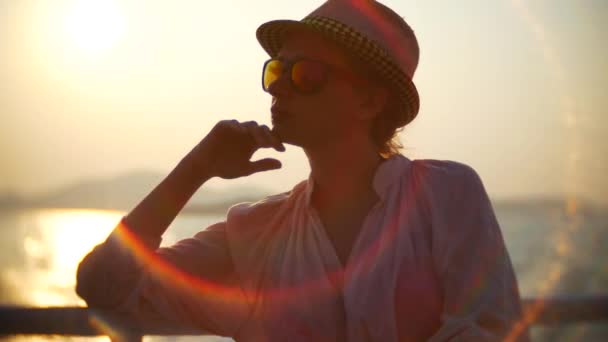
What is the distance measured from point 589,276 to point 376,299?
870 inches

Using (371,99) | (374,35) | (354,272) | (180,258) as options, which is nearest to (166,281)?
(180,258)

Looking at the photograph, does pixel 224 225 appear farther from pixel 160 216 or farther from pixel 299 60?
pixel 299 60

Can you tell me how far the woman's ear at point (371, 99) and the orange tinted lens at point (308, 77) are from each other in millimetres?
180

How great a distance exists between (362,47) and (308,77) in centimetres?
21

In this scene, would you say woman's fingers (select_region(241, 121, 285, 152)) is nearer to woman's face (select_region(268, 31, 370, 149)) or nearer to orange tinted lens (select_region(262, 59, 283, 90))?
woman's face (select_region(268, 31, 370, 149))

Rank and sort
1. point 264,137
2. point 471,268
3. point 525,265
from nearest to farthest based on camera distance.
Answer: point 471,268
point 264,137
point 525,265

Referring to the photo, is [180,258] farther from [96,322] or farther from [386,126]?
[386,126]

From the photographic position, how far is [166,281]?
2.63m

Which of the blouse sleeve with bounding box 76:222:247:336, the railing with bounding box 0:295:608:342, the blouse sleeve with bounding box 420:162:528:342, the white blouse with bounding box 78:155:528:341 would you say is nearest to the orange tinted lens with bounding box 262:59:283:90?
the white blouse with bounding box 78:155:528:341

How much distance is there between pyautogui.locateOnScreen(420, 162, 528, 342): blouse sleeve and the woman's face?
0.44m

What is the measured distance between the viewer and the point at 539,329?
9.50 feet

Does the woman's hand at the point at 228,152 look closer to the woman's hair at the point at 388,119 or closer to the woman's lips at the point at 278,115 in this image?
the woman's lips at the point at 278,115

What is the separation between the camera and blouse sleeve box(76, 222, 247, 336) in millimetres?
2529

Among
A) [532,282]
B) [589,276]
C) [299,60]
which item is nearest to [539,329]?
[299,60]
